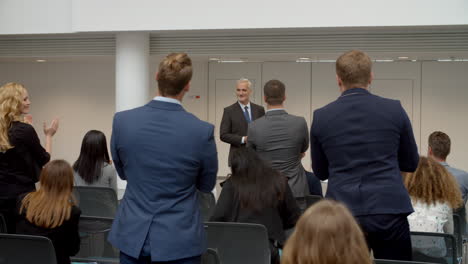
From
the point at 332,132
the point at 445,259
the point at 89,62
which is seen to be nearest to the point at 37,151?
the point at 332,132

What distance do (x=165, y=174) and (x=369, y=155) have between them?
38.0 inches

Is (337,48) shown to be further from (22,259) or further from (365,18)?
(22,259)

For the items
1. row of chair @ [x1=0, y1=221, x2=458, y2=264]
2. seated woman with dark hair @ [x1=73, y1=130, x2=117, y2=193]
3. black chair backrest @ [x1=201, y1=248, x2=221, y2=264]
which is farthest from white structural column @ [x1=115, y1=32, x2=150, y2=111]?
black chair backrest @ [x1=201, y1=248, x2=221, y2=264]

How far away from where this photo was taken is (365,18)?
353 inches

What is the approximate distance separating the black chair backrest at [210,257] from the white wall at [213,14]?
648 cm

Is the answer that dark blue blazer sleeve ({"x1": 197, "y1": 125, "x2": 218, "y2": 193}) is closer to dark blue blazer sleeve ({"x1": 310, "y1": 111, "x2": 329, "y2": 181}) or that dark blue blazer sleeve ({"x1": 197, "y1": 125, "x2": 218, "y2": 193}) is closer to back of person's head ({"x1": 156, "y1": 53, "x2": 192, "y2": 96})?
back of person's head ({"x1": 156, "y1": 53, "x2": 192, "y2": 96})

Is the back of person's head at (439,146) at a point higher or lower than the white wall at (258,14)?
lower

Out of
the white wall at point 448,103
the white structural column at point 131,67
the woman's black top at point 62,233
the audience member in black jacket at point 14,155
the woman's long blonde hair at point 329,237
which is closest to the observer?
the woman's long blonde hair at point 329,237

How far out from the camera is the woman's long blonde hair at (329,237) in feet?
5.55

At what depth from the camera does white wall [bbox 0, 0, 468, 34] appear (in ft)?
29.0

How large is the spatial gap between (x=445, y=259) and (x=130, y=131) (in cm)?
216

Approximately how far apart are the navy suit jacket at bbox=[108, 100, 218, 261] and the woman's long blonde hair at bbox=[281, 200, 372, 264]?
111cm

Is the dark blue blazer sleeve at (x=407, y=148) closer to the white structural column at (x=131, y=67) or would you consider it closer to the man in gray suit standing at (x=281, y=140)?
the man in gray suit standing at (x=281, y=140)

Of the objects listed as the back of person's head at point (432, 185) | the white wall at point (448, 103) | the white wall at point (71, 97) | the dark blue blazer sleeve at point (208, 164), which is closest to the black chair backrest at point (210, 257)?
the dark blue blazer sleeve at point (208, 164)
